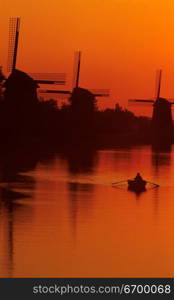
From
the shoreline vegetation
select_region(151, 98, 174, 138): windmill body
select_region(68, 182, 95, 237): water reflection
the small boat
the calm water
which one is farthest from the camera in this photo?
select_region(151, 98, 174, 138): windmill body

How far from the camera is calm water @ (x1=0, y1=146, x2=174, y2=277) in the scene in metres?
18.5

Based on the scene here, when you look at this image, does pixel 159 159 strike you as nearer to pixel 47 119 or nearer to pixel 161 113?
pixel 47 119

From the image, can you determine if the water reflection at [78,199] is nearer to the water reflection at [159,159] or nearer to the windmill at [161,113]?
the water reflection at [159,159]

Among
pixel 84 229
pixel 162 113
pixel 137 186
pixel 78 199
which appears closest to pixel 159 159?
pixel 137 186

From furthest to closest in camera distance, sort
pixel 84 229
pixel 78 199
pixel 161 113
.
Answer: pixel 161 113 < pixel 78 199 < pixel 84 229

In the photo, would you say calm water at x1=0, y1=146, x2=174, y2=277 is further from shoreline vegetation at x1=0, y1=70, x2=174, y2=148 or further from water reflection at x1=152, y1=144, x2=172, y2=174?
shoreline vegetation at x1=0, y1=70, x2=174, y2=148

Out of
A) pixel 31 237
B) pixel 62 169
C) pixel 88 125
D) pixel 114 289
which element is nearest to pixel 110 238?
pixel 31 237

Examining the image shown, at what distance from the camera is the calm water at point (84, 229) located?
1847cm

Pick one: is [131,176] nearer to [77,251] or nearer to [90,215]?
[90,215]

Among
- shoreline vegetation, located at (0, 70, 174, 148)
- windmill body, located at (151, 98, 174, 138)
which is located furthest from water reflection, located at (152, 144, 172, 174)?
windmill body, located at (151, 98, 174, 138)

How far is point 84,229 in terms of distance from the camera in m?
23.9

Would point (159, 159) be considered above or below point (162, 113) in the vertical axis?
above

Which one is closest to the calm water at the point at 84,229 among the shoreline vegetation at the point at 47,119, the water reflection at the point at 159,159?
the water reflection at the point at 159,159

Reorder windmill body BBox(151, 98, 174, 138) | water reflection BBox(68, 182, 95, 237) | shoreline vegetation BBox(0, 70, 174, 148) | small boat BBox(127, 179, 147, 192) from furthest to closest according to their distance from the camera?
windmill body BBox(151, 98, 174, 138) < shoreline vegetation BBox(0, 70, 174, 148) < small boat BBox(127, 179, 147, 192) < water reflection BBox(68, 182, 95, 237)
